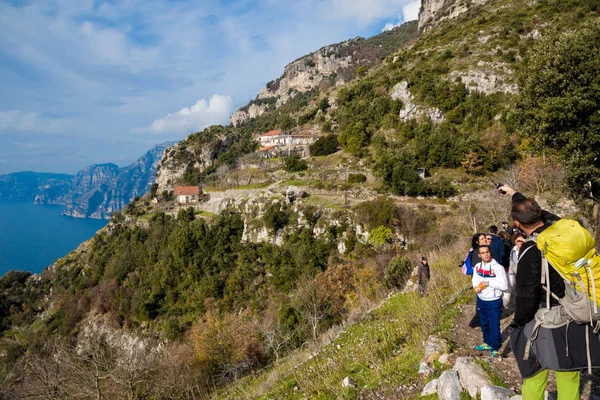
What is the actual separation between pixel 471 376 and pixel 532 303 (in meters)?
1.25

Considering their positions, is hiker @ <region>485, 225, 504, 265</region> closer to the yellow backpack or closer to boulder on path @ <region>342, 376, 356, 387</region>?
the yellow backpack

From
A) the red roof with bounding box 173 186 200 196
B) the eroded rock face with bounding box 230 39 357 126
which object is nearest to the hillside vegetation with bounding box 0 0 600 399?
the red roof with bounding box 173 186 200 196

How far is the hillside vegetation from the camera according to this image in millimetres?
7309

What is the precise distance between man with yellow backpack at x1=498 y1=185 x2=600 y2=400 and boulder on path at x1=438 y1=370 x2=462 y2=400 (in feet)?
2.13

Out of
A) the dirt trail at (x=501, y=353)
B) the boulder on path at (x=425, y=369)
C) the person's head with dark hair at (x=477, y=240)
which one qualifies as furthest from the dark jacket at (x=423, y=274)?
the boulder on path at (x=425, y=369)

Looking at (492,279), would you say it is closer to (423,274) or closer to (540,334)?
(540,334)

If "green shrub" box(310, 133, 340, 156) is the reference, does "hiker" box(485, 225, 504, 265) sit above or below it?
below

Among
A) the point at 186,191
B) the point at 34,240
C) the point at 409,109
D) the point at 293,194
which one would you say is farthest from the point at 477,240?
the point at 34,240

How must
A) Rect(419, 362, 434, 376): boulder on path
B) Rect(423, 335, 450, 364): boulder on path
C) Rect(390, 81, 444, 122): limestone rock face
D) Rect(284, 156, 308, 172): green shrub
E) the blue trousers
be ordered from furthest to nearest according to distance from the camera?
Rect(284, 156, 308, 172): green shrub < Rect(390, 81, 444, 122): limestone rock face < Rect(423, 335, 450, 364): boulder on path < the blue trousers < Rect(419, 362, 434, 376): boulder on path

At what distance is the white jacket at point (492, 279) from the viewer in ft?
10.9

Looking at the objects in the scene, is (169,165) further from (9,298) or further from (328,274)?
(328,274)

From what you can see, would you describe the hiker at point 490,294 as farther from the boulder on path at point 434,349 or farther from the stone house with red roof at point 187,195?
the stone house with red roof at point 187,195

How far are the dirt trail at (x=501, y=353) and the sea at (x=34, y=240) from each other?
95667mm

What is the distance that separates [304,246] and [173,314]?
47.4 ft
